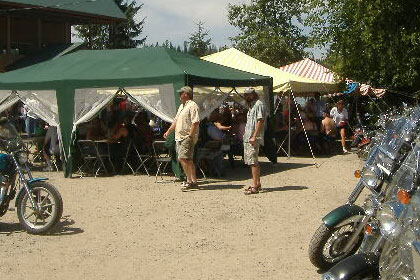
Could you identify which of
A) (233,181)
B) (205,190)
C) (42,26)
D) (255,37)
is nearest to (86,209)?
(205,190)

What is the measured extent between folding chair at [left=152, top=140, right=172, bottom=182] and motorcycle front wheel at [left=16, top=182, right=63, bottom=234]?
15.0 ft

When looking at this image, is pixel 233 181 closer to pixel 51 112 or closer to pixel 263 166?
pixel 263 166

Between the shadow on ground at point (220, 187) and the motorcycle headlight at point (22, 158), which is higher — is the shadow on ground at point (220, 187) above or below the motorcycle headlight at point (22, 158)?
below

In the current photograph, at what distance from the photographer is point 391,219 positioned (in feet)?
12.8

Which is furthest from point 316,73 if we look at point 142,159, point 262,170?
point 142,159

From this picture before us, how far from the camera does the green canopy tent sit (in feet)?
38.3

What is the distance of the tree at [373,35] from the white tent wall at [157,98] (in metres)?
5.53

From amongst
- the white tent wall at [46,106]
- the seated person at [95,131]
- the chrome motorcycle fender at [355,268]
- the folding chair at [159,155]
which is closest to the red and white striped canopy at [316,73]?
the folding chair at [159,155]

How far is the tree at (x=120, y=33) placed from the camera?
145ft

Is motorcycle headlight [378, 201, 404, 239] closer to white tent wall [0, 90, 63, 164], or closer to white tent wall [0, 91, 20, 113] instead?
white tent wall [0, 90, 63, 164]

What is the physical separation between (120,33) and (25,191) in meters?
40.5

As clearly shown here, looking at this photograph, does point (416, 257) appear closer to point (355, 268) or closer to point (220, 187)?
point (355, 268)

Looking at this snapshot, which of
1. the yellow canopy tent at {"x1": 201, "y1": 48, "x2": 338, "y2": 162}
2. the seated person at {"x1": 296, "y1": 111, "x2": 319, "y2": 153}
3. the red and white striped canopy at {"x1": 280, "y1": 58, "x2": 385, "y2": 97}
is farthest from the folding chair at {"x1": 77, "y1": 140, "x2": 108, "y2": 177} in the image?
the red and white striped canopy at {"x1": 280, "y1": 58, "x2": 385, "y2": 97}

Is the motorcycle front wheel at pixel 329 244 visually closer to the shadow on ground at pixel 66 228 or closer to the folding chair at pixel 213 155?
the shadow on ground at pixel 66 228
